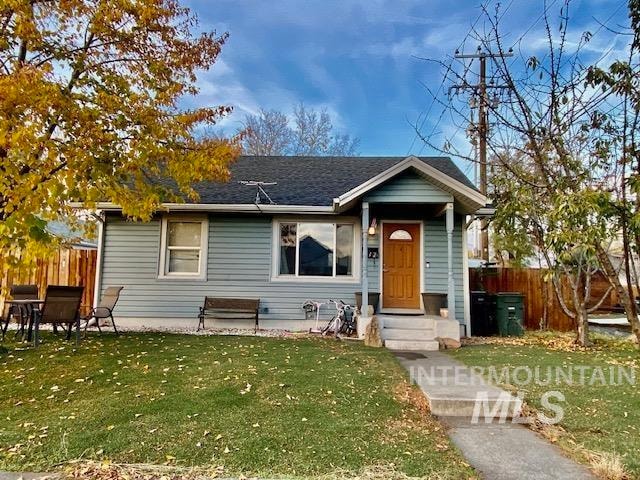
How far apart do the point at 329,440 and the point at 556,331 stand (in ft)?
31.9

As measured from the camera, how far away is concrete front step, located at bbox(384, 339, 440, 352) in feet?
25.0

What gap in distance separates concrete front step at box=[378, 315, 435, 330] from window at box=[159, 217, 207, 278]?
4577 mm

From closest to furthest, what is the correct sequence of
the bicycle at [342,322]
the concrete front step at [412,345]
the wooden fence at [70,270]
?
the concrete front step at [412,345], the bicycle at [342,322], the wooden fence at [70,270]

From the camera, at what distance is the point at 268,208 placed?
9.51 meters

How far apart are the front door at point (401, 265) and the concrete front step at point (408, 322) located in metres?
1.23

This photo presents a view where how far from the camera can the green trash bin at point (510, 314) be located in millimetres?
9523

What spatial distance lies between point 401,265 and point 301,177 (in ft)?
12.8

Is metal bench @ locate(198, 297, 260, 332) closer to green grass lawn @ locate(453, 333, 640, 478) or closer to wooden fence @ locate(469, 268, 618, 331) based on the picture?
green grass lawn @ locate(453, 333, 640, 478)

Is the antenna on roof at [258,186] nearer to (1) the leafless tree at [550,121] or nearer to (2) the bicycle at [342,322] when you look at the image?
(2) the bicycle at [342,322]

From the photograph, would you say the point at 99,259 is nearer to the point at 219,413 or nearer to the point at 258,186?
the point at 258,186

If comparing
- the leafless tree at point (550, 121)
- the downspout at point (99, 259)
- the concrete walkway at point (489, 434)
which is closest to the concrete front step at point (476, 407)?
the concrete walkway at point (489, 434)

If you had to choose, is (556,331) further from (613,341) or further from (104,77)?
(104,77)

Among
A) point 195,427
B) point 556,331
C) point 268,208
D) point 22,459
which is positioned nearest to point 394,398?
point 195,427

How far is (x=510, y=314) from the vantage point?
9.57 meters
